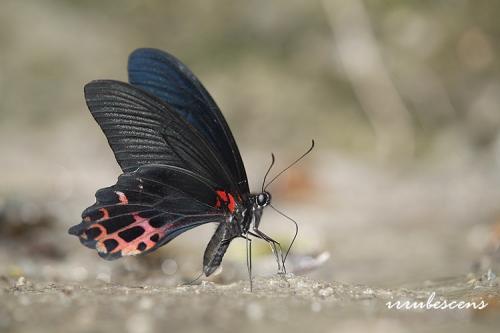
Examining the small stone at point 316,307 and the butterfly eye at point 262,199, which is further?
the butterfly eye at point 262,199

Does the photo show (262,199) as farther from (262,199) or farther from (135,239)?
(135,239)

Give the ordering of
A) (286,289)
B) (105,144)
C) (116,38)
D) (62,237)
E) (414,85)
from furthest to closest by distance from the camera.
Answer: (116,38)
(105,144)
(414,85)
(62,237)
(286,289)

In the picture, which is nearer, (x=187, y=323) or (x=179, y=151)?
(x=187, y=323)

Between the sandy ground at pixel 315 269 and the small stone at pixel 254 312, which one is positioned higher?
the sandy ground at pixel 315 269

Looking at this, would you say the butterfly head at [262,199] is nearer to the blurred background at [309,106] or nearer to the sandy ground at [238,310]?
the sandy ground at [238,310]

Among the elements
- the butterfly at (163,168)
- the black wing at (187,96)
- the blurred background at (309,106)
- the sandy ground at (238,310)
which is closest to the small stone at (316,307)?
the sandy ground at (238,310)

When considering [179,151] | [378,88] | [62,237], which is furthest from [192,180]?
[378,88]

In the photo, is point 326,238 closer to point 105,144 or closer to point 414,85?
point 414,85

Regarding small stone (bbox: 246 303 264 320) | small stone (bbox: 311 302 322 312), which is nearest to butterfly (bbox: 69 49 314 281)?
small stone (bbox: 311 302 322 312)
